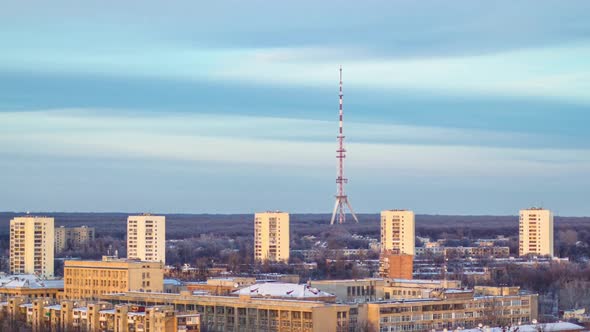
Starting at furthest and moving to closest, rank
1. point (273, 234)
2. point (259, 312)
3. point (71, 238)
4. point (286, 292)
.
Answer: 1. point (71, 238)
2. point (273, 234)
3. point (286, 292)
4. point (259, 312)

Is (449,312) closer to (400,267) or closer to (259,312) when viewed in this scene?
(259,312)

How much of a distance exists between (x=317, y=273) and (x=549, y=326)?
95.7ft

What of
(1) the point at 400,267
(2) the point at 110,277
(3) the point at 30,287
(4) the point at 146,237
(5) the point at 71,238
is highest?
(4) the point at 146,237

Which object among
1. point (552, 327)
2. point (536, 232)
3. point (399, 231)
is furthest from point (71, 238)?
point (552, 327)

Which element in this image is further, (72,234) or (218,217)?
(218,217)

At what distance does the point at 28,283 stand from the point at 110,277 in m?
3.39

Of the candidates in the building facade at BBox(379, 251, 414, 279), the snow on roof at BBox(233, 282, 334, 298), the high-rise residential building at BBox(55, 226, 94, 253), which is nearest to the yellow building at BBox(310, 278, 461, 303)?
the snow on roof at BBox(233, 282, 334, 298)

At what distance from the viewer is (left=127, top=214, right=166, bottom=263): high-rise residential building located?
207 ft

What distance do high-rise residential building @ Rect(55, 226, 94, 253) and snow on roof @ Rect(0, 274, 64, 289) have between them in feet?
104

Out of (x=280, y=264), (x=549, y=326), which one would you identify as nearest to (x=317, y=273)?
(x=280, y=264)

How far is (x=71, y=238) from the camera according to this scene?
88938 mm

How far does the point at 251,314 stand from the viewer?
1499 inches

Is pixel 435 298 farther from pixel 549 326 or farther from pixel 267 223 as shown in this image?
pixel 267 223

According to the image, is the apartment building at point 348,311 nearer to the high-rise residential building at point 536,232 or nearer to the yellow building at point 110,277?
the yellow building at point 110,277
